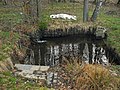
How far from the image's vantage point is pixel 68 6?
74.0 ft

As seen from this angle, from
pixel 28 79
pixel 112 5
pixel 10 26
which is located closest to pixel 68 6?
pixel 112 5

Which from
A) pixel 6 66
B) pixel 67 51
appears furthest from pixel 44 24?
pixel 6 66

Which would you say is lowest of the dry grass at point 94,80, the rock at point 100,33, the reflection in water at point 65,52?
the reflection in water at point 65,52

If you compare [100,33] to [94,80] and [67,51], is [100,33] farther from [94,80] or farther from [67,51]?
[94,80]

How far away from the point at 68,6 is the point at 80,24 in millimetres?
5621

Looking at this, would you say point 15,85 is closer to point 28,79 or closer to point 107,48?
point 28,79

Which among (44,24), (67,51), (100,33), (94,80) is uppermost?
(44,24)

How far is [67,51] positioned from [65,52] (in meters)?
0.21

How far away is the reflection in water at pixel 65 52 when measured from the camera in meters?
13.0

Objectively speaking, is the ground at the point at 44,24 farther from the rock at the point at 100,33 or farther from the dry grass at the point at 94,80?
the dry grass at the point at 94,80

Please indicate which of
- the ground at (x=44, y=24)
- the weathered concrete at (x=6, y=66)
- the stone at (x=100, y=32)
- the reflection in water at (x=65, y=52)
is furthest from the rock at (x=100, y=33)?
the weathered concrete at (x=6, y=66)

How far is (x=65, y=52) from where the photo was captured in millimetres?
14164

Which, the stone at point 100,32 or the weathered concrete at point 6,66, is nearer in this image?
the weathered concrete at point 6,66

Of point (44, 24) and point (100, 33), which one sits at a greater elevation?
point (44, 24)
